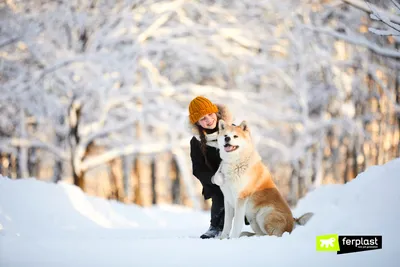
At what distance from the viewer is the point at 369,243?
4.69 m

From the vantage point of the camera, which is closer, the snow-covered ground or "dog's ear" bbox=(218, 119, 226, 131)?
the snow-covered ground

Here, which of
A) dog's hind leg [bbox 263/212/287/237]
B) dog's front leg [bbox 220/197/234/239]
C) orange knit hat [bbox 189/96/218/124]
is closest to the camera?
dog's hind leg [bbox 263/212/287/237]

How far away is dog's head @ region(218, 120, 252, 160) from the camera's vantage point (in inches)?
223

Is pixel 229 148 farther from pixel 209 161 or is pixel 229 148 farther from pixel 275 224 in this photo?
pixel 275 224

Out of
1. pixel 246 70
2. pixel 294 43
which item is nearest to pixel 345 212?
pixel 294 43

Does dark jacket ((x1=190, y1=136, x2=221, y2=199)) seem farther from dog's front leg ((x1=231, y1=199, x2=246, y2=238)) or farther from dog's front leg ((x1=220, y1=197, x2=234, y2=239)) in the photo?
dog's front leg ((x1=231, y1=199, x2=246, y2=238))

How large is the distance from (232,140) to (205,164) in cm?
77

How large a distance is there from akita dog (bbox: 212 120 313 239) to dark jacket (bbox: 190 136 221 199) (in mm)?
420

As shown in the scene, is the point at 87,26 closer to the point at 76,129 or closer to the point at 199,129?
the point at 76,129

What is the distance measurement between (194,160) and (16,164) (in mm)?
20428

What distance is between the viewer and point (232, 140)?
5.64 metres

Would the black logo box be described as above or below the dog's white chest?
below

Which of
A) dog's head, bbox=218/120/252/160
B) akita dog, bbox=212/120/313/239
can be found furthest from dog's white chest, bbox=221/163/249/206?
dog's head, bbox=218/120/252/160

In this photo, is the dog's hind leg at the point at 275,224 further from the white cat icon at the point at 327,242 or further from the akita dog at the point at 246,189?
the white cat icon at the point at 327,242
